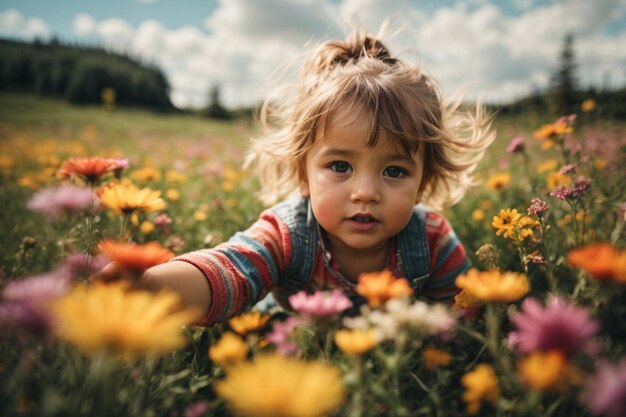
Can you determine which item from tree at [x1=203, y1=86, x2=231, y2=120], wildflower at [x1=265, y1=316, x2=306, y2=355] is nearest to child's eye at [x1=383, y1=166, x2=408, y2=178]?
wildflower at [x1=265, y1=316, x2=306, y2=355]

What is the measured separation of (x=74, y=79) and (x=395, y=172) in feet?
174

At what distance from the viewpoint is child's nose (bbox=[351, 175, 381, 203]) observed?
1426 millimetres

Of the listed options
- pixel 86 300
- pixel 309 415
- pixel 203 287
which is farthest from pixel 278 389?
pixel 203 287

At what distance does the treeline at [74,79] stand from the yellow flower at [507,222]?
5140 centimetres

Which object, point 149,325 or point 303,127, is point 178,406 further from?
point 303,127

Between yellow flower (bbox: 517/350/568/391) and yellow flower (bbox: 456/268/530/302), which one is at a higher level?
yellow flower (bbox: 456/268/530/302)

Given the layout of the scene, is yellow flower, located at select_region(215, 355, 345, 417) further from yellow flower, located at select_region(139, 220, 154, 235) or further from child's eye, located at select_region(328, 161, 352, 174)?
yellow flower, located at select_region(139, 220, 154, 235)

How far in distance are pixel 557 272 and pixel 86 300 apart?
1.95m

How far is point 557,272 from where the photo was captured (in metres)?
1.80

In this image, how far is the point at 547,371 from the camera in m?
0.53

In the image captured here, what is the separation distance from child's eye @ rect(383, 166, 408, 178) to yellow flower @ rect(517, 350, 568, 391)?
42.5 inches

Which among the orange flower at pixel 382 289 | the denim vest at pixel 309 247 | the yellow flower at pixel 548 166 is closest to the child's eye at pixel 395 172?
the denim vest at pixel 309 247

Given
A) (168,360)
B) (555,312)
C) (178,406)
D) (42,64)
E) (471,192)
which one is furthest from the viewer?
(42,64)

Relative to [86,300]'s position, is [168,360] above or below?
below
